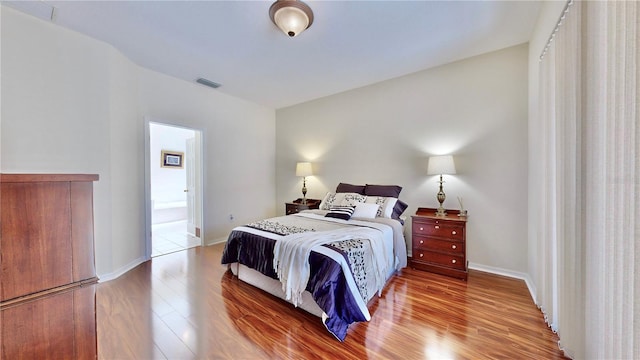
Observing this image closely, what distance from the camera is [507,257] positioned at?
2850mm

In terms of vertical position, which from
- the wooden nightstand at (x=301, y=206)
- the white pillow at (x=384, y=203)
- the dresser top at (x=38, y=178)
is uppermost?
the dresser top at (x=38, y=178)

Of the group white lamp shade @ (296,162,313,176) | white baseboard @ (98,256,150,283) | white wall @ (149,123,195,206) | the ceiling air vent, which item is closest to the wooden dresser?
white baseboard @ (98,256,150,283)

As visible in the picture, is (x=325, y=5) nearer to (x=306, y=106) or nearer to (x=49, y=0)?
(x=49, y=0)

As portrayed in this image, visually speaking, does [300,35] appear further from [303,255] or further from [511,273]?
[511,273]

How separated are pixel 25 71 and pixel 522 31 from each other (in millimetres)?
4996

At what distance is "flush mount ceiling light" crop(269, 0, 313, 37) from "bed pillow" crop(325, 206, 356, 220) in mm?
2093

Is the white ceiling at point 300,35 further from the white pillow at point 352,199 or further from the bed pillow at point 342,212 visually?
the bed pillow at point 342,212

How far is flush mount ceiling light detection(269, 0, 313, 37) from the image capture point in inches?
77.8

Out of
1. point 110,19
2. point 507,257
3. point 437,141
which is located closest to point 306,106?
point 437,141

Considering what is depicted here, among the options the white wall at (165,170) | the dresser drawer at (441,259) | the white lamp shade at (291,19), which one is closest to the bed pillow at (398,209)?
the dresser drawer at (441,259)

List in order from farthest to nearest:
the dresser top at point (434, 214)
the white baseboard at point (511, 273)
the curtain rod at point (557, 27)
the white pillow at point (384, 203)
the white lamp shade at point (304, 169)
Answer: the white lamp shade at point (304, 169) < the white pillow at point (384, 203) < the dresser top at point (434, 214) < the white baseboard at point (511, 273) < the curtain rod at point (557, 27)

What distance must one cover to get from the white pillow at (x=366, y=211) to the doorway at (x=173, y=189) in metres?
2.72

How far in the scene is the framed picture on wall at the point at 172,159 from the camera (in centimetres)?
647

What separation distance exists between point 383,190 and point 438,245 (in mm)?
1019
